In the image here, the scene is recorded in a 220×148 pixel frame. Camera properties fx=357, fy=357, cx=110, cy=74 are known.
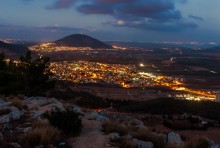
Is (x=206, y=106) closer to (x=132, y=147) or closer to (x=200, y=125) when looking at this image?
(x=200, y=125)

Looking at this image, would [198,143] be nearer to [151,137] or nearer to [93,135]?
[151,137]

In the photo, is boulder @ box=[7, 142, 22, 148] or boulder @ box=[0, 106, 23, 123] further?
boulder @ box=[0, 106, 23, 123]

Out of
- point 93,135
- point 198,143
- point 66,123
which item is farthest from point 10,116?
point 198,143

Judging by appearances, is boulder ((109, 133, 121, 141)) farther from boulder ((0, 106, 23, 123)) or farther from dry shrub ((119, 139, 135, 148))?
boulder ((0, 106, 23, 123))

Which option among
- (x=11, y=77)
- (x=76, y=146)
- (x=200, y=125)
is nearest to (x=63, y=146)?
(x=76, y=146)

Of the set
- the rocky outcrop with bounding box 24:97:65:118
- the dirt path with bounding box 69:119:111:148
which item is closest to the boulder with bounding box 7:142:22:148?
the dirt path with bounding box 69:119:111:148

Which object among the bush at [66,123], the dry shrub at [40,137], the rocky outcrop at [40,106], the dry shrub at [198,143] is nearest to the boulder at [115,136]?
the bush at [66,123]

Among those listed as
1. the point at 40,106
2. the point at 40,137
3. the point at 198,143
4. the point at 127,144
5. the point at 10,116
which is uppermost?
the point at 40,137

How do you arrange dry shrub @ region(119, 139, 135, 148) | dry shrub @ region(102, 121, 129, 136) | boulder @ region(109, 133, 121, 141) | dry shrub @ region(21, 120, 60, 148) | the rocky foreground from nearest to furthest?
dry shrub @ region(21, 120, 60, 148)
dry shrub @ region(119, 139, 135, 148)
the rocky foreground
boulder @ region(109, 133, 121, 141)
dry shrub @ region(102, 121, 129, 136)

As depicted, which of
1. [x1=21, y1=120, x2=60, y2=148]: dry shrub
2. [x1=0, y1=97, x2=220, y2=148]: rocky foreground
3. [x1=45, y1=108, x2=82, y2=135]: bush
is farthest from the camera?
[x1=45, y1=108, x2=82, y2=135]: bush
